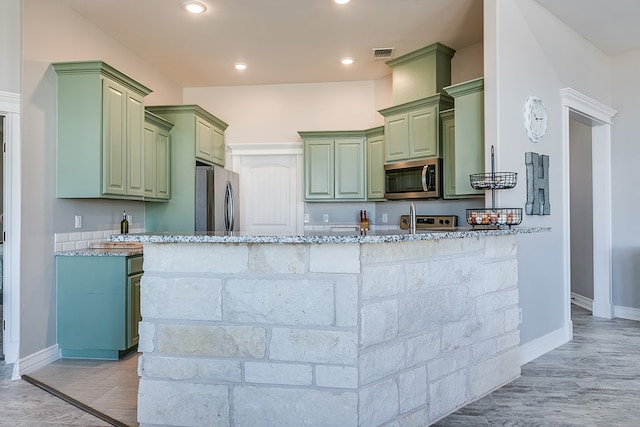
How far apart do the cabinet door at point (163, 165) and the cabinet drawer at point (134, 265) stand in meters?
0.97

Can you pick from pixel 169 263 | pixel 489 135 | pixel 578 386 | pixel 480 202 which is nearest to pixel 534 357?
pixel 578 386

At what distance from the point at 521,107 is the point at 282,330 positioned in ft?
8.72

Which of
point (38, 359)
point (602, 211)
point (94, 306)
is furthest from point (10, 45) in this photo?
point (602, 211)

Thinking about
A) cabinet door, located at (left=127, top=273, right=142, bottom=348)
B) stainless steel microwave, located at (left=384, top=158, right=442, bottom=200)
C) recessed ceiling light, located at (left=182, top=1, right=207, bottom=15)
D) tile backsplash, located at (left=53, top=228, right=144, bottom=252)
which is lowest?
cabinet door, located at (left=127, top=273, right=142, bottom=348)

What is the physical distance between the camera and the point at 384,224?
212 inches

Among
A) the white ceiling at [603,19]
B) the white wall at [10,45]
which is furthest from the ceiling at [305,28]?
the white wall at [10,45]

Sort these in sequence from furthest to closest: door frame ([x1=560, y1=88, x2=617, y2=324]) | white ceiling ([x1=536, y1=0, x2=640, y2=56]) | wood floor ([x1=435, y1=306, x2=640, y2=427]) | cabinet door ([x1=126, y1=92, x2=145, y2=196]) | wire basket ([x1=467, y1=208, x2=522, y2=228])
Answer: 1. door frame ([x1=560, y1=88, x2=617, y2=324])
2. cabinet door ([x1=126, y1=92, x2=145, y2=196])
3. white ceiling ([x1=536, y1=0, x2=640, y2=56])
4. wire basket ([x1=467, y1=208, x2=522, y2=228])
5. wood floor ([x1=435, y1=306, x2=640, y2=427])

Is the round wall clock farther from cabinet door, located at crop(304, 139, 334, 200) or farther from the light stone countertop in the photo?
the light stone countertop

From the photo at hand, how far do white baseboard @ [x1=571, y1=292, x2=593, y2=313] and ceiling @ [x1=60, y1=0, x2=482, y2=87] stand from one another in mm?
3517

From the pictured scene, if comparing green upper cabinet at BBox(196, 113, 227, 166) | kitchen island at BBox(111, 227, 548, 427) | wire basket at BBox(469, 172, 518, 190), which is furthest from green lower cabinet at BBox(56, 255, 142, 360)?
wire basket at BBox(469, 172, 518, 190)

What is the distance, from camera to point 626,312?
4.70 meters

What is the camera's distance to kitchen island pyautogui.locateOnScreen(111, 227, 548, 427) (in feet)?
6.00

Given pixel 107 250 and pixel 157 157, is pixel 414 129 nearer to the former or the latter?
pixel 157 157

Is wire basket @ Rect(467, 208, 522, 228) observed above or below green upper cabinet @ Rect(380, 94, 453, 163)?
below
